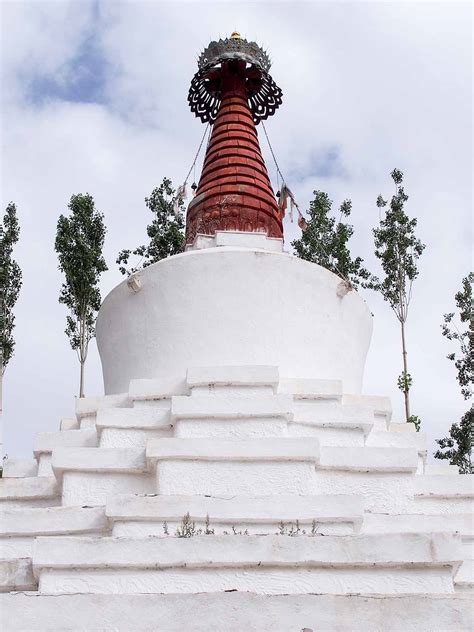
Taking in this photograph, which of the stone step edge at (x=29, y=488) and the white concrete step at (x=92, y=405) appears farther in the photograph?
the white concrete step at (x=92, y=405)

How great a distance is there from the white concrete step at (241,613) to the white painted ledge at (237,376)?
7.69 ft

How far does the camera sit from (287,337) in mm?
8125

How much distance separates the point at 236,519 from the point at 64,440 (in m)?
2.23

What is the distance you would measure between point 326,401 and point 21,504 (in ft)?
9.16

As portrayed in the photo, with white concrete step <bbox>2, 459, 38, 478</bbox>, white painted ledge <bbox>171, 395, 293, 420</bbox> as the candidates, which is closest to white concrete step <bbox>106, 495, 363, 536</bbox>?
white painted ledge <bbox>171, 395, 293, 420</bbox>

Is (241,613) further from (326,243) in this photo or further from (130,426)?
(326,243)

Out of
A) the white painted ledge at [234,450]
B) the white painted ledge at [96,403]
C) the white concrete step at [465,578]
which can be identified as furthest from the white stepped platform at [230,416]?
the white concrete step at [465,578]

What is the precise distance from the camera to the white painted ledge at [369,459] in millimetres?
6568

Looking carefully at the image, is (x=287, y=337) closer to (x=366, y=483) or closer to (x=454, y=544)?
(x=366, y=483)

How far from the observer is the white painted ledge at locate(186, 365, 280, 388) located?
23.2ft

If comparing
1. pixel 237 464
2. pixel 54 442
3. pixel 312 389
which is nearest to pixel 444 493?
pixel 312 389

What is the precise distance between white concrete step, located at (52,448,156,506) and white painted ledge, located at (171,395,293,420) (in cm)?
50

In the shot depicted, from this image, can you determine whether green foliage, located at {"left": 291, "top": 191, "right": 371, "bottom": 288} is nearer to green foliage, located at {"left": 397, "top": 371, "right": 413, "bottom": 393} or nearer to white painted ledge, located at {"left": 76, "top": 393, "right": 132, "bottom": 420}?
green foliage, located at {"left": 397, "top": 371, "right": 413, "bottom": 393}

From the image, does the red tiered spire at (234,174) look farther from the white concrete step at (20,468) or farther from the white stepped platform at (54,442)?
the white concrete step at (20,468)
